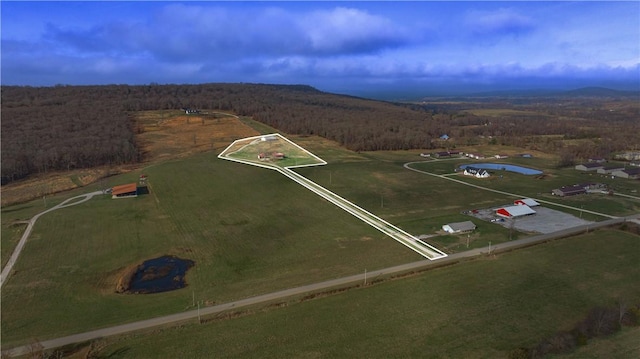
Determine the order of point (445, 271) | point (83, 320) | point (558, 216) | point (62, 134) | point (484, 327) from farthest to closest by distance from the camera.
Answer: point (62, 134)
point (558, 216)
point (445, 271)
point (83, 320)
point (484, 327)

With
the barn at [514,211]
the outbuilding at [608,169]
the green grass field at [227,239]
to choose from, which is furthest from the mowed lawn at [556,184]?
the barn at [514,211]

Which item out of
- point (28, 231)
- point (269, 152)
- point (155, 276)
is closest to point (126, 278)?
point (155, 276)

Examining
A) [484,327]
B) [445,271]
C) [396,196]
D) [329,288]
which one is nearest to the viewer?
[484,327]

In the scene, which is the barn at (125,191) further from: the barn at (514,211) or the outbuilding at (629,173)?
the outbuilding at (629,173)

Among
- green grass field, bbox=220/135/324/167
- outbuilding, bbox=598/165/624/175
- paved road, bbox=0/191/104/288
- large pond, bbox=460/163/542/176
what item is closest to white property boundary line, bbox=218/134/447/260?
green grass field, bbox=220/135/324/167

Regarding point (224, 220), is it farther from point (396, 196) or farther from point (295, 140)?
point (295, 140)

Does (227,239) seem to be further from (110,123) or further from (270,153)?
(110,123)

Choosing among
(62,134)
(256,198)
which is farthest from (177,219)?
(62,134)
